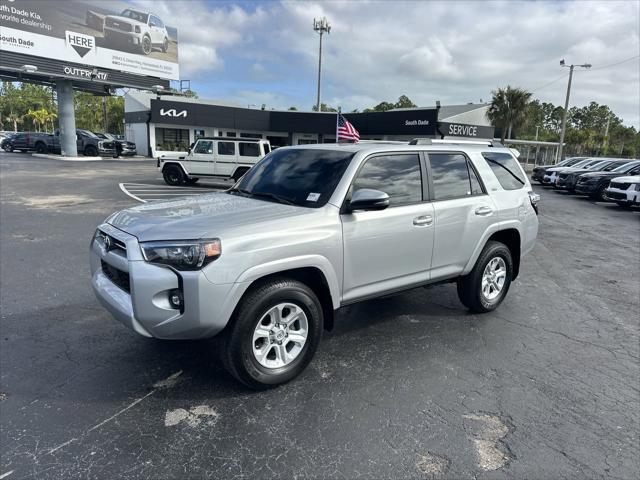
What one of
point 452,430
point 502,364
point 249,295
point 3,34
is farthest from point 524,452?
point 3,34

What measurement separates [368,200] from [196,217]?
131cm

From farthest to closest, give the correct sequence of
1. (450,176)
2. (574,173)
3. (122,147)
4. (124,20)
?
(122,147) → (124,20) → (574,173) → (450,176)

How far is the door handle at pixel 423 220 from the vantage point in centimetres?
400

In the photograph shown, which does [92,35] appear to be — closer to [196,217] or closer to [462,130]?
[462,130]

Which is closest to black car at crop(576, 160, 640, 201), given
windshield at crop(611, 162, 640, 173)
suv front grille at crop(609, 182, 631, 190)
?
windshield at crop(611, 162, 640, 173)

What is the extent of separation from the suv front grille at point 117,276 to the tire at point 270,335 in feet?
2.67

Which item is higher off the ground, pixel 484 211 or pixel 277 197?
pixel 277 197

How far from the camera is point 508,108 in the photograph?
135 ft

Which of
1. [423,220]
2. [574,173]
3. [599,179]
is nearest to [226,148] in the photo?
[423,220]

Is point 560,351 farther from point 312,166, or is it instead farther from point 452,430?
point 312,166

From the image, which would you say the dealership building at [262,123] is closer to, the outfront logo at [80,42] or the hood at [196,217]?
the outfront logo at [80,42]

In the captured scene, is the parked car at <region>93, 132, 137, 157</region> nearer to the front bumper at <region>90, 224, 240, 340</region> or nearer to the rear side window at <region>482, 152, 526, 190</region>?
the rear side window at <region>482, 152, 526, 190</region>

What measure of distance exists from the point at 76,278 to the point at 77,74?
2864 centimetres

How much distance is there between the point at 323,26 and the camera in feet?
161
